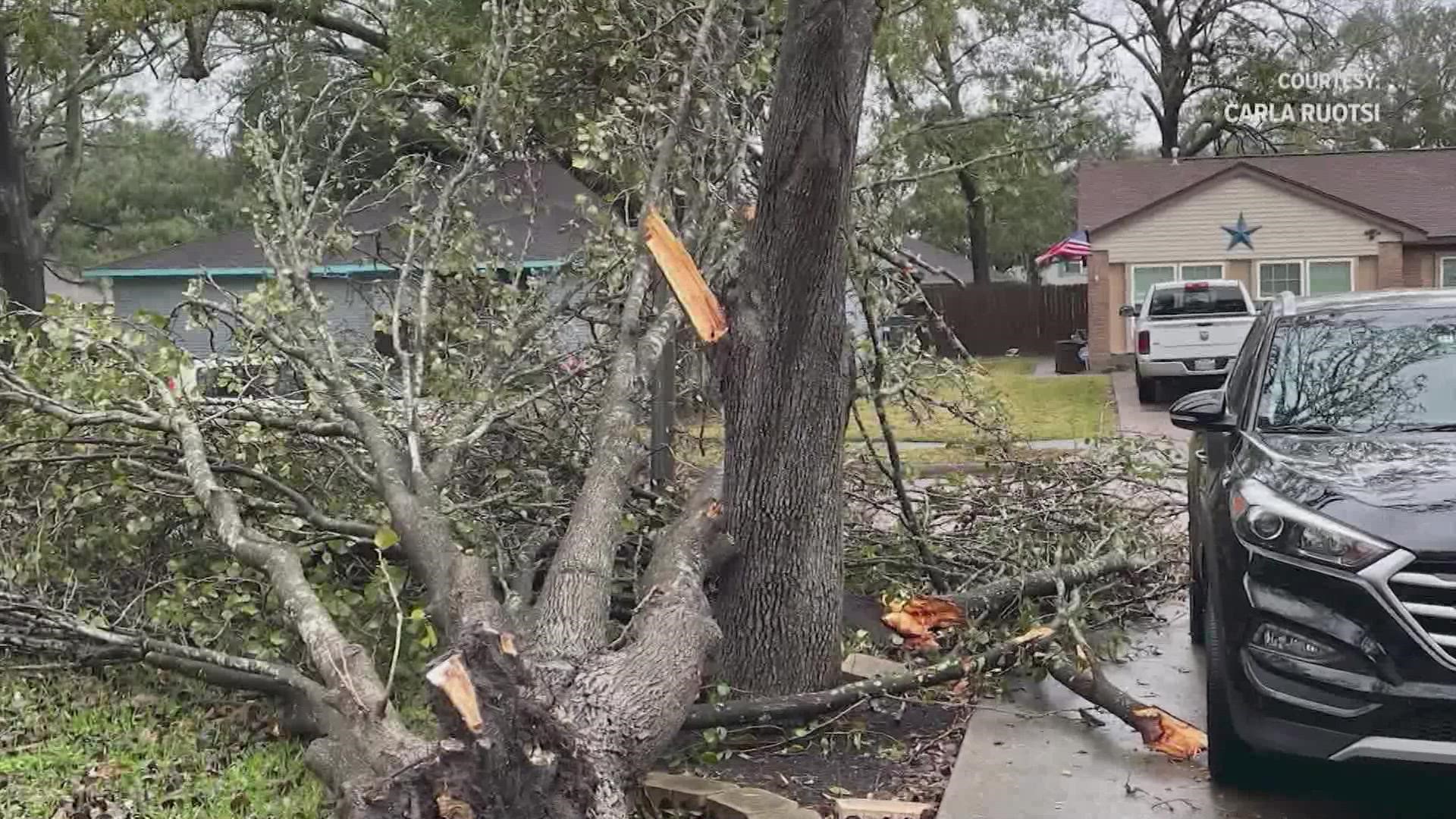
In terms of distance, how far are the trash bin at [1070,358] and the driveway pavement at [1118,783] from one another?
21.3 meters

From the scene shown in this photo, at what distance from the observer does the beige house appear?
955 inches

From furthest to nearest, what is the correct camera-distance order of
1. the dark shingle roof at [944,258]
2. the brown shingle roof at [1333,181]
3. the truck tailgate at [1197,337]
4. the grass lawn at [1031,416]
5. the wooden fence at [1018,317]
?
the dark shingle roof at [944,258] → the wooden fence at [1018,317] → the brown shingle roof at [1333,181] → the truck tailgate at [1197,337] → the grass lawn at [1031,416]

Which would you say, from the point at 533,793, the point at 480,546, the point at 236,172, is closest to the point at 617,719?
the point at 533,793

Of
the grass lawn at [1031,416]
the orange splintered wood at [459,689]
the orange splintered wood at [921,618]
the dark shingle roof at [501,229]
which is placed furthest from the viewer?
the grass lawn at [1031,416]

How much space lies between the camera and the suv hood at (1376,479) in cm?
371

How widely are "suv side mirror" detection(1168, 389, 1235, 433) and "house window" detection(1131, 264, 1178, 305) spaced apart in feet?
69.2

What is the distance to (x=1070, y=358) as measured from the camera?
85.7 feet

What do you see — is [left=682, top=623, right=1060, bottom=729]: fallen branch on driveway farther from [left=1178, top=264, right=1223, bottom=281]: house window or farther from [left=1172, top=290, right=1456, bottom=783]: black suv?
[left=1178, top=264, right=1223, bottom=281]: house window

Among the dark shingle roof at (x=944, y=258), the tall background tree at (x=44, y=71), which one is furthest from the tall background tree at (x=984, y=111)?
the tall background tree at (x=44, y=71)

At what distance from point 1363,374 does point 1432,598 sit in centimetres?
141

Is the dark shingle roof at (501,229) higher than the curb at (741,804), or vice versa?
the dark shingle roof at (501,229)

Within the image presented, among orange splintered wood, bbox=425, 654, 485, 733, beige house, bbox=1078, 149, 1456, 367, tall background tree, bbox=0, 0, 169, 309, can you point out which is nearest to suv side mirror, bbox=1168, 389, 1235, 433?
orange splintered wood, bbox=425, 654, 485, 733

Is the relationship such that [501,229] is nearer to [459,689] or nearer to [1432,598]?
[459,689]

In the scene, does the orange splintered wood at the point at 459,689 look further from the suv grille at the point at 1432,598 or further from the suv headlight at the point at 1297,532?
the suv grille at the point at 1432,598
